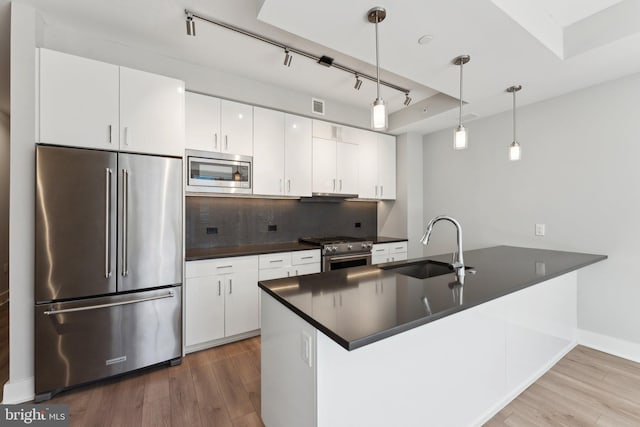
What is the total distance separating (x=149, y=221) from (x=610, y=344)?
14.1ft

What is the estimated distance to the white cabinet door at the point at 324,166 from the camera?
3637mm

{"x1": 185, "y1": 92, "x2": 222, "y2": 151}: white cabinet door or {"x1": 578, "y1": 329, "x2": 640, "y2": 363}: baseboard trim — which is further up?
{"x1": 185, "y1": 92, "x2": 222, "y2": 151}: white cabinet door

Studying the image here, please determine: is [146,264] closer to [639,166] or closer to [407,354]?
[407,354]

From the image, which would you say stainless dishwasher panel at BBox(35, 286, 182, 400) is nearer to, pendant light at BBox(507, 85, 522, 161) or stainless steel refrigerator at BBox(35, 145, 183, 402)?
stainless steel refrigerator at BBox(35, 145, 183, 402)

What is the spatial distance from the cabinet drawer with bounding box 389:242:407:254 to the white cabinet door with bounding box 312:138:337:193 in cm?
117

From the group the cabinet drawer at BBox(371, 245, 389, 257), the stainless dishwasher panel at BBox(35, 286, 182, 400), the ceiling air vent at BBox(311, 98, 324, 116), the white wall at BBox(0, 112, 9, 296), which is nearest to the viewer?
the stainless dishwasher panel at BBox(35, 286, 182, 400)

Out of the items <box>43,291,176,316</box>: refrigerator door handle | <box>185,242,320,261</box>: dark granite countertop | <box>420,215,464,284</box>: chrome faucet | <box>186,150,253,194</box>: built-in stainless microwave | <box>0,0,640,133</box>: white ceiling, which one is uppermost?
<box>0,0,640,133</box>: white ceiling

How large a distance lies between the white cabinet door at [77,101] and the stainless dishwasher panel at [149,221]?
25 cm

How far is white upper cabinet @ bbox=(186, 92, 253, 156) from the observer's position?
279 centimetres

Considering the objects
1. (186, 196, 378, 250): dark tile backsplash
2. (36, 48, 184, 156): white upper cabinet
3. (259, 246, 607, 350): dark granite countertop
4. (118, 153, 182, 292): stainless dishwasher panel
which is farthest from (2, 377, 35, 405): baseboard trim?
(259, 246, 607, 350): dark granite countertop

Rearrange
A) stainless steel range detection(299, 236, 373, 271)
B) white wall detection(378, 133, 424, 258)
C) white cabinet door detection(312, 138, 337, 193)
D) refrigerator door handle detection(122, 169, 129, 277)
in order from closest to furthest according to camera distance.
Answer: refrigerator door handle detection(122, 169, 129, 277) → stainless steel range detection(299, 236, 373, 271) → white cabinet door detection(312, 138, 337, 193) → white wall detection(378, 133, 424, 258)

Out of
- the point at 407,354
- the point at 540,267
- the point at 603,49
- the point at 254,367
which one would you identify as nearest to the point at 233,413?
the point at 254,367

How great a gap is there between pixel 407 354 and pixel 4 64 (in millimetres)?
4326

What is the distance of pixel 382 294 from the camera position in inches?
57.2
